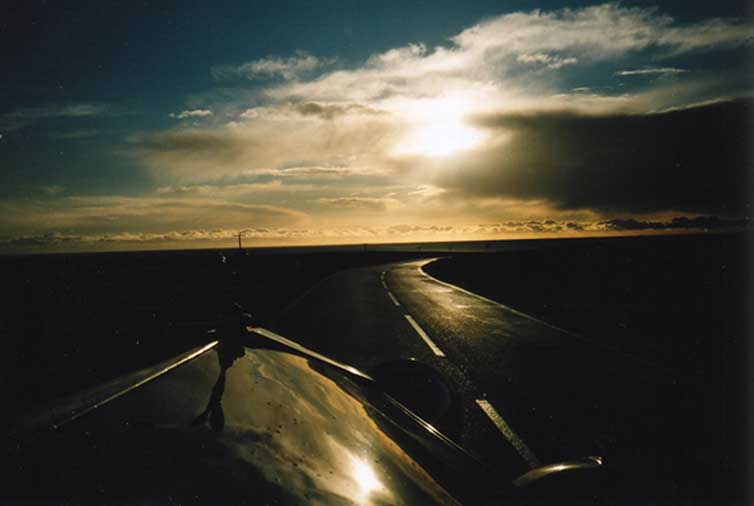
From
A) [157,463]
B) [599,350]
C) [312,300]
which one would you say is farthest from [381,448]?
[312,300]

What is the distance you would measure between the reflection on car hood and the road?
126 cm

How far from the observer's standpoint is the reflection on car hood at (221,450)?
1097 millimetres

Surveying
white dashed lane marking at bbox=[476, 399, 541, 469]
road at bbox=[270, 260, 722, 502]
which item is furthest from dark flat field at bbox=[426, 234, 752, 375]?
white dashed lane marking at bbox=[476, 399, 541, 469]

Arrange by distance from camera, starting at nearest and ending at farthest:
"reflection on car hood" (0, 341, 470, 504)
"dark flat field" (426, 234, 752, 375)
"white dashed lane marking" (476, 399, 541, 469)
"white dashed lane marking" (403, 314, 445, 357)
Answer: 1. "reflection on car hood" (0, 341, 470, 504)
2. "white dashed lane marking" (476, 399, 541, 469)
3. "white dashed lane marking" (403, 314, 445, 357)
4. "dark flat field" (426, 234, 752, 375)

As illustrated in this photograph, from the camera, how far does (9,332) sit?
50.8 ft

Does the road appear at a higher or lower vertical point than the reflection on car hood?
lower

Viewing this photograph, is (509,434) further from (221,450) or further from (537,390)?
(221,450)

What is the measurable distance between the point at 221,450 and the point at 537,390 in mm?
6114

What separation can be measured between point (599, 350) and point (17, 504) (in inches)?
405

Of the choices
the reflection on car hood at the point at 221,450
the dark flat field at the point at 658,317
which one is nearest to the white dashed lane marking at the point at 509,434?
the reflection on car hood at the point at 221,450

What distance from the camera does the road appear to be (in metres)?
4.29

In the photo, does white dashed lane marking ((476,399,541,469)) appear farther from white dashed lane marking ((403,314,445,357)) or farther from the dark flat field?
Result: the dark flat field

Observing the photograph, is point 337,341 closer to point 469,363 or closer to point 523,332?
point 469,363

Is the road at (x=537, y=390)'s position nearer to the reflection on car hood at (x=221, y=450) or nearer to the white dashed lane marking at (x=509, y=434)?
the white dashed lane marking at (x=509, y=434)
